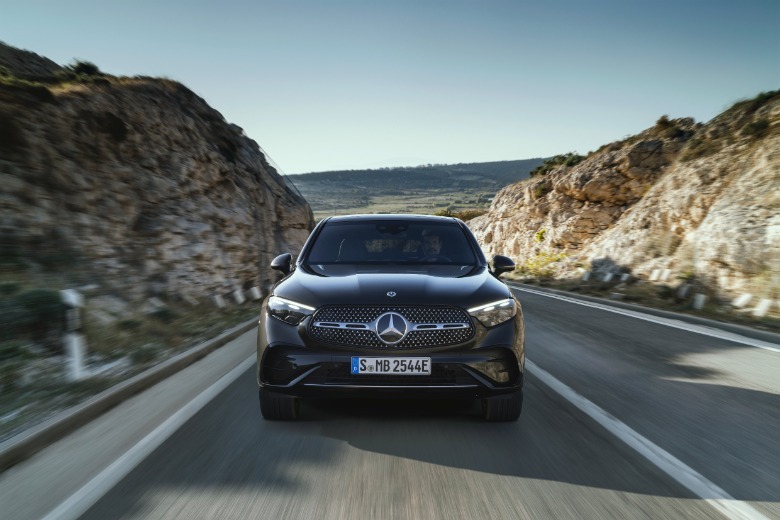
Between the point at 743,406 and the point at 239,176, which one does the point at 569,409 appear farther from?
the point at 239,176

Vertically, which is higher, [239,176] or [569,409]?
[239,176]

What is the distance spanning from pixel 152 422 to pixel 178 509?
5.93 ft

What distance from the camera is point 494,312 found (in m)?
4.83

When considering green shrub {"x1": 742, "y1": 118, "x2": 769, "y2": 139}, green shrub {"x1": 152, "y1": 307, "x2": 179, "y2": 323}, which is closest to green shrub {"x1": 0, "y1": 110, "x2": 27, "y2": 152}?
green shrub {"x1": 152, "y1": 307, "x2": 179, "y2": 323}

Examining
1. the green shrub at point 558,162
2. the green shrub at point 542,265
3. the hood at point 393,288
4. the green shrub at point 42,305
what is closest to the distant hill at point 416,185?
the green shrub at point 558,162

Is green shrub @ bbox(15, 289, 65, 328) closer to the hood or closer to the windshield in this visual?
the windshield

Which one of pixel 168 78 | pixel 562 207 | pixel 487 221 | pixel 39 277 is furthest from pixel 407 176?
pixel 39 277

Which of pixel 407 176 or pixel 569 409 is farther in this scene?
pixel 407 176

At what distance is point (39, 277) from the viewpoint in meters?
10.0

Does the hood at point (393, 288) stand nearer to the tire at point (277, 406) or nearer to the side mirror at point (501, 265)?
the side mirror at point (501, 265)

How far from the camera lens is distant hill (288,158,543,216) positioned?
329 ft

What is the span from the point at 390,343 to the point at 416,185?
392ft

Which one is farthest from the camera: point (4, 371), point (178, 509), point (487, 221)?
point (487, 221)

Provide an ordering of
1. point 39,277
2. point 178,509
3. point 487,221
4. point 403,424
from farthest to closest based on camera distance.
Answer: point 487,221 → point 39,277 → point 403,424 → point 178,509
